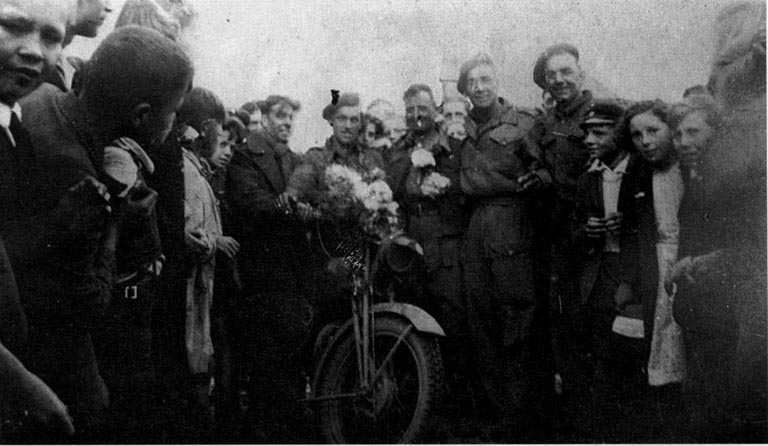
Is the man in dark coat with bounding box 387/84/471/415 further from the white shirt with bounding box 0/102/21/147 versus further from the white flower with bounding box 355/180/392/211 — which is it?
the white shirt with bounding box 0/102/21/147

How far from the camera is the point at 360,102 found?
5.85 meters

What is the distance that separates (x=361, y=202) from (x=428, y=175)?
440 millimetres

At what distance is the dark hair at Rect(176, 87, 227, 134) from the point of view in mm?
5742

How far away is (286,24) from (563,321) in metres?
2.40

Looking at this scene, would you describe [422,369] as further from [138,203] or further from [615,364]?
[138,203]

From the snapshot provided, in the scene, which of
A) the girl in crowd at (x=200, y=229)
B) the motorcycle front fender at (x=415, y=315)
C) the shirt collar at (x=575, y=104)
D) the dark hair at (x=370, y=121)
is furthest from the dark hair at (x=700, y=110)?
the girl in crowd at (x=200, y=229)

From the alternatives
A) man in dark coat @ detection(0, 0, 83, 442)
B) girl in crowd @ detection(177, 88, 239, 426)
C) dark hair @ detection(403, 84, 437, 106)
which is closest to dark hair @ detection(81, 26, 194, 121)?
girl in crowd @ detection(177, 88, 239, 426)

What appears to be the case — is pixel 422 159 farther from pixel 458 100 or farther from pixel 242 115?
pixel 242 115

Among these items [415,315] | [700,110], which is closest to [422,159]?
[415,315]

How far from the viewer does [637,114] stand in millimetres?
5699

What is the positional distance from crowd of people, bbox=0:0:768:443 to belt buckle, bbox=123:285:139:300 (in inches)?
0.5

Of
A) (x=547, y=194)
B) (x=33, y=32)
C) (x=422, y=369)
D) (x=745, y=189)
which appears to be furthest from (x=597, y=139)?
(x=33, y=32)

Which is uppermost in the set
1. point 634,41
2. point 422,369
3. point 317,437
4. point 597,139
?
point 634,41

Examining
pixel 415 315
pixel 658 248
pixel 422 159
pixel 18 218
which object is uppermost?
pixel 422 159
